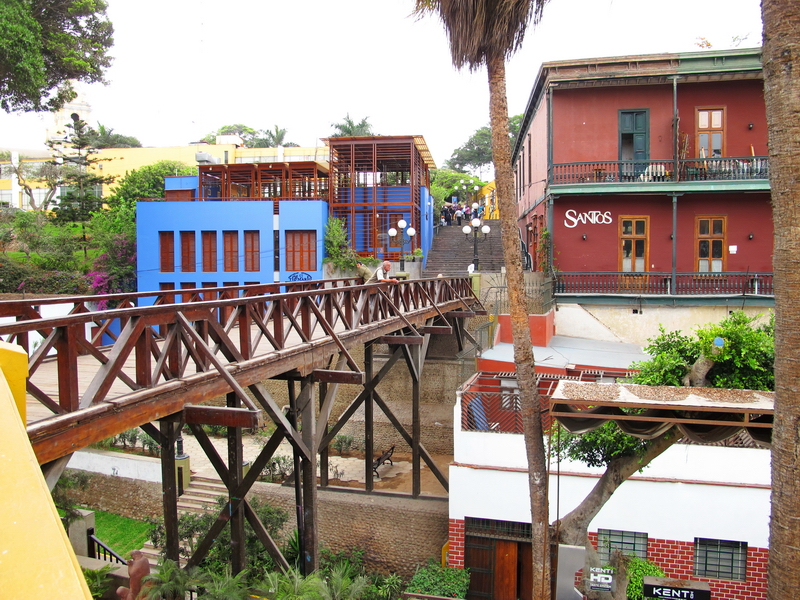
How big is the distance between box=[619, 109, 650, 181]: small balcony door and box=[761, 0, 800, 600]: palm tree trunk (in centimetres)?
1538

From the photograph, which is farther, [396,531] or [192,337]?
[396,531]

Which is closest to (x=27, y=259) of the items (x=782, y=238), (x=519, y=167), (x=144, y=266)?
(x=144, y=266)

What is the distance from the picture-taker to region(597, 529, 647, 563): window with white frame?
10.9 m

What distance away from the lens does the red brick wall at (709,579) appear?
1057cm

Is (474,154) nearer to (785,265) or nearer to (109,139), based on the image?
(109,139)

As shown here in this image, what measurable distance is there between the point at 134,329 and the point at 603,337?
16.8 m

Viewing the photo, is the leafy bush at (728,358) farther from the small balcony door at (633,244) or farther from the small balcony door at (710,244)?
the small balcony door at (710,244)

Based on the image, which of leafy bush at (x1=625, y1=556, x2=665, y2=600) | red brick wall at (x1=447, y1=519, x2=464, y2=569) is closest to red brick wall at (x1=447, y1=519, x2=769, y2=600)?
leafy bush at (x1=625, y1=556, x2=665, y2=600)

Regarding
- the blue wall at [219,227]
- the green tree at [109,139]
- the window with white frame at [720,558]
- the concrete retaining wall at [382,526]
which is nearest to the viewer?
the window with white frame at [720,558]

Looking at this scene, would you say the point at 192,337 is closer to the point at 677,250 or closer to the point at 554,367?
the point at 554,367

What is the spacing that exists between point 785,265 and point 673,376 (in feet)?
Result: 10.9

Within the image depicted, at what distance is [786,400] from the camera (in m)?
4.79

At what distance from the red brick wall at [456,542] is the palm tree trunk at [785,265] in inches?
295

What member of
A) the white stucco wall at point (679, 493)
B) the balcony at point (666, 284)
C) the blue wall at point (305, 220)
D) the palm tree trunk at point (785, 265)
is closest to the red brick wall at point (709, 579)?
the white stucco wall at point (679, 493)
